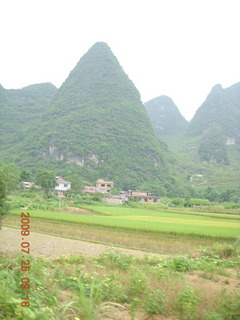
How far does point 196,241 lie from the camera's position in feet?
41.9

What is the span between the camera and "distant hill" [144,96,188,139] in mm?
172125

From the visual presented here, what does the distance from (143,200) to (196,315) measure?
45.4 m

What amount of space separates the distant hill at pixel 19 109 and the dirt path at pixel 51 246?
280ft

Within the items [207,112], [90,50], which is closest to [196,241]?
[90,50]

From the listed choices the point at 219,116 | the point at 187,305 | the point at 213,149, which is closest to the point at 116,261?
the point at 187,305

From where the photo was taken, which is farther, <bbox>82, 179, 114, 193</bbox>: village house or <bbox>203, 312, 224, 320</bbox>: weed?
<bbox>82, 179, 114, 193</bbox>: village house

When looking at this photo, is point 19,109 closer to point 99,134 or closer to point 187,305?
point 99,134

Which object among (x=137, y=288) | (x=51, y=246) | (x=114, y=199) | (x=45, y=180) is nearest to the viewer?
(x=137, y=288)

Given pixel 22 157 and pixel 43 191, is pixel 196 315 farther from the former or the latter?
pixel 22 157

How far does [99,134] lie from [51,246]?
239ft

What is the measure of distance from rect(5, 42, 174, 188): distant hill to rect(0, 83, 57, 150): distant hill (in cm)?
1156

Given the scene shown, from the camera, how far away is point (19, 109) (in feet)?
371

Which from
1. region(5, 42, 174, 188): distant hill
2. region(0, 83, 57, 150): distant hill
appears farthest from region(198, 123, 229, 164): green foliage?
region(0, 83, 57, 150): distant hill

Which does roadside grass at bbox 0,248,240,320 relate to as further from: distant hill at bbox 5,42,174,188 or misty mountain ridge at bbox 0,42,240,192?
distant hill at bbox 5,42,174,188
